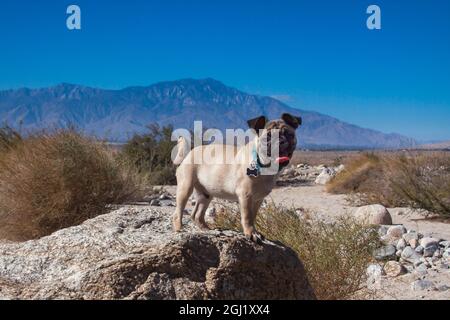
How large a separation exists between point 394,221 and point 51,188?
8.85 meters

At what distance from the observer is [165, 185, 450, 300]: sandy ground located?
26.4ft

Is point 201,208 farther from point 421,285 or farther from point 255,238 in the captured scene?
point 421,285

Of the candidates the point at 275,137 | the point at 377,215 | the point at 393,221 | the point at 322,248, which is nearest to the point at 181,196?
the point at 275,137

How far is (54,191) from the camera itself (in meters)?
10.3

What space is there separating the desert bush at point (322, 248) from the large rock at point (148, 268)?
1584mm

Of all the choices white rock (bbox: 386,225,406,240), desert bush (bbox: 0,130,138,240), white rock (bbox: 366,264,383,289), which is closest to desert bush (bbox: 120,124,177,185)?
desert bush (bbox: 0,130,138,240)

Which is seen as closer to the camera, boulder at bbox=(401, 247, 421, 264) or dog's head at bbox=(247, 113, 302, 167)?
dog's head at bbox=(247, 113, 302, 167)

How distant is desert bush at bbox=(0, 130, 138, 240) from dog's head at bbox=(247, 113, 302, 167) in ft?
20.7

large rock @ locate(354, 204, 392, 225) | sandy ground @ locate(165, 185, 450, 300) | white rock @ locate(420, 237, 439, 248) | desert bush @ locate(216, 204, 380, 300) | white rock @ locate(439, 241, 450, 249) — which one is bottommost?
sandy ground @ locate(165, 185, 450, 300)

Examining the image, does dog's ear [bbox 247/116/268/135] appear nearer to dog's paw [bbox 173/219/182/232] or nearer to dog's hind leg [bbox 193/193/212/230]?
dog's hind leg [bbox 193/193/212/230]

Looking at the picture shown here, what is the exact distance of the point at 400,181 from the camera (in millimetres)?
16750

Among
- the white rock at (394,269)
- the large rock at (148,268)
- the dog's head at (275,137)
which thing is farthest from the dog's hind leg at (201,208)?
the white rock at (394,269)
